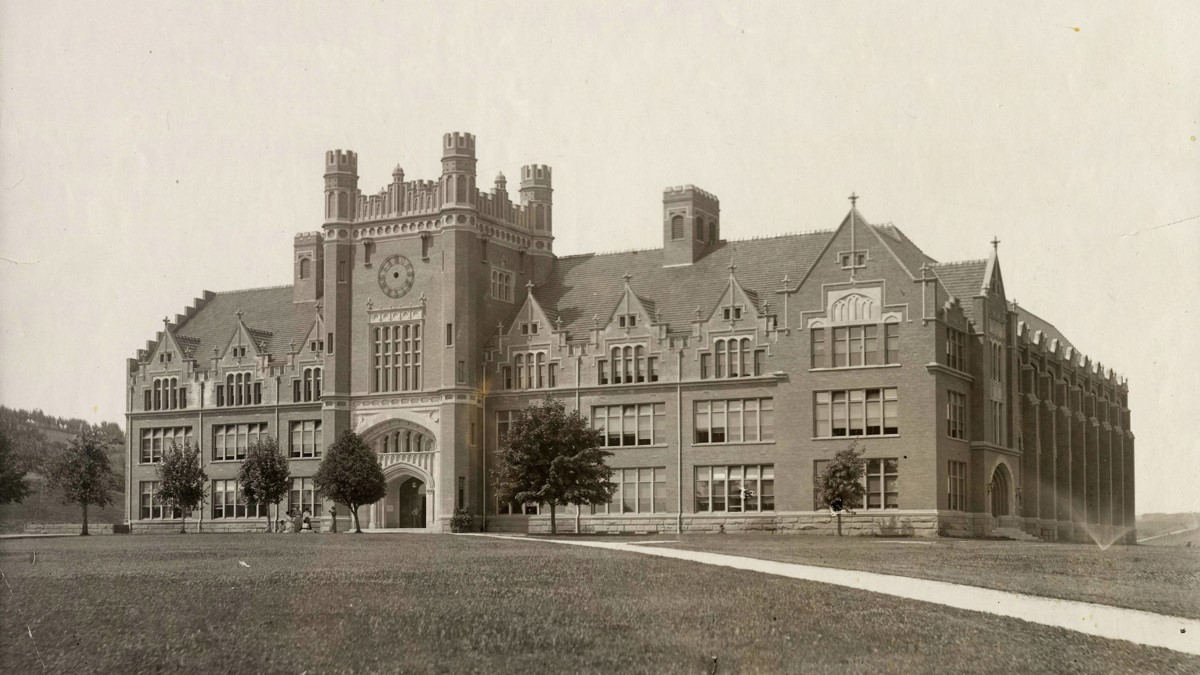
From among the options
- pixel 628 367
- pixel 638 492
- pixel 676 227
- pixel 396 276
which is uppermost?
pixel 676 227

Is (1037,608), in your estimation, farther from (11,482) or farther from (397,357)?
(397,357)

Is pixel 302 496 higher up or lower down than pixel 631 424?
lower down

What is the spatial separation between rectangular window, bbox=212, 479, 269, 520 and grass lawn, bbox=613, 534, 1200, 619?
36.6 metres

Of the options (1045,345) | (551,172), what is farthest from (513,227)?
(1045,345)

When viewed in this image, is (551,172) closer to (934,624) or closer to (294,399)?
(294,399)

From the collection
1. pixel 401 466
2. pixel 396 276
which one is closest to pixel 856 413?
pixel 401 466

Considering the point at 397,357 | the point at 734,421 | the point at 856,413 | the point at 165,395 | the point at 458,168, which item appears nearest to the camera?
the point at 856,413

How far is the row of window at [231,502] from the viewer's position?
70938mm

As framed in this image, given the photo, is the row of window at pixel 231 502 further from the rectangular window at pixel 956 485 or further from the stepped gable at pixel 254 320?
the rectangular window at pixel 956 485

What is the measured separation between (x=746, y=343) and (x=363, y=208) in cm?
2072

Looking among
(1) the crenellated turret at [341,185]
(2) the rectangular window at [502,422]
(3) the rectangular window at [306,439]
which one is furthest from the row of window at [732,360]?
(3) the rectangular window at [306,439]

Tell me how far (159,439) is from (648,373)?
30.0 meters

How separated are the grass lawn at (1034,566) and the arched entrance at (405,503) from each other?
27876 mm

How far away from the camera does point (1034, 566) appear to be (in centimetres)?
3141
